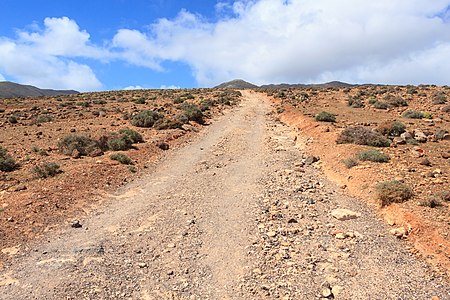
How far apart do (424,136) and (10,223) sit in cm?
1666

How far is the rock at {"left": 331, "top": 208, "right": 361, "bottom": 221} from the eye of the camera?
9.17 meters

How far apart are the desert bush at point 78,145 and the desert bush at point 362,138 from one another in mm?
11065

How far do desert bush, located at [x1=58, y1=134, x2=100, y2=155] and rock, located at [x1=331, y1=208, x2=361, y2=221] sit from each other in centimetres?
1139

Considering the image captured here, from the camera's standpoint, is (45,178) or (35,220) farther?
(45,178)

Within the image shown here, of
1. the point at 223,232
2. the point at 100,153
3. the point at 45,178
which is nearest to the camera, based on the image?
the point at 223,232

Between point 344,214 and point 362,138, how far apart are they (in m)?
7.32

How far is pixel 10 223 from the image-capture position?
9.00 metres

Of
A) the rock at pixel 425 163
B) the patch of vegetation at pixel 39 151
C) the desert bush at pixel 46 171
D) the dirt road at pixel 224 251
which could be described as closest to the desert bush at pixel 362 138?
the rock at pixel 425 163

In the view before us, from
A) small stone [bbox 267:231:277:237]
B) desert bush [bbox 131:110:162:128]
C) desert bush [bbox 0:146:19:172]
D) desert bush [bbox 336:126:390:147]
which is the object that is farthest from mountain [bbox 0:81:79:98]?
small stone [bbox 267:231:277:237]

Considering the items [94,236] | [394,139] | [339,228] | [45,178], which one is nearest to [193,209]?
[94,236]

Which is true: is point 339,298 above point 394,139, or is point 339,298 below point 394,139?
below

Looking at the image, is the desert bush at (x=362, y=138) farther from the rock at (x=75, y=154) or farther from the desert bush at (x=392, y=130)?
the rock at (x=75, y=154)

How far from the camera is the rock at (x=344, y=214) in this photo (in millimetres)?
9166

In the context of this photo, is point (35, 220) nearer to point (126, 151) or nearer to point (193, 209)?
point (193, 209)
